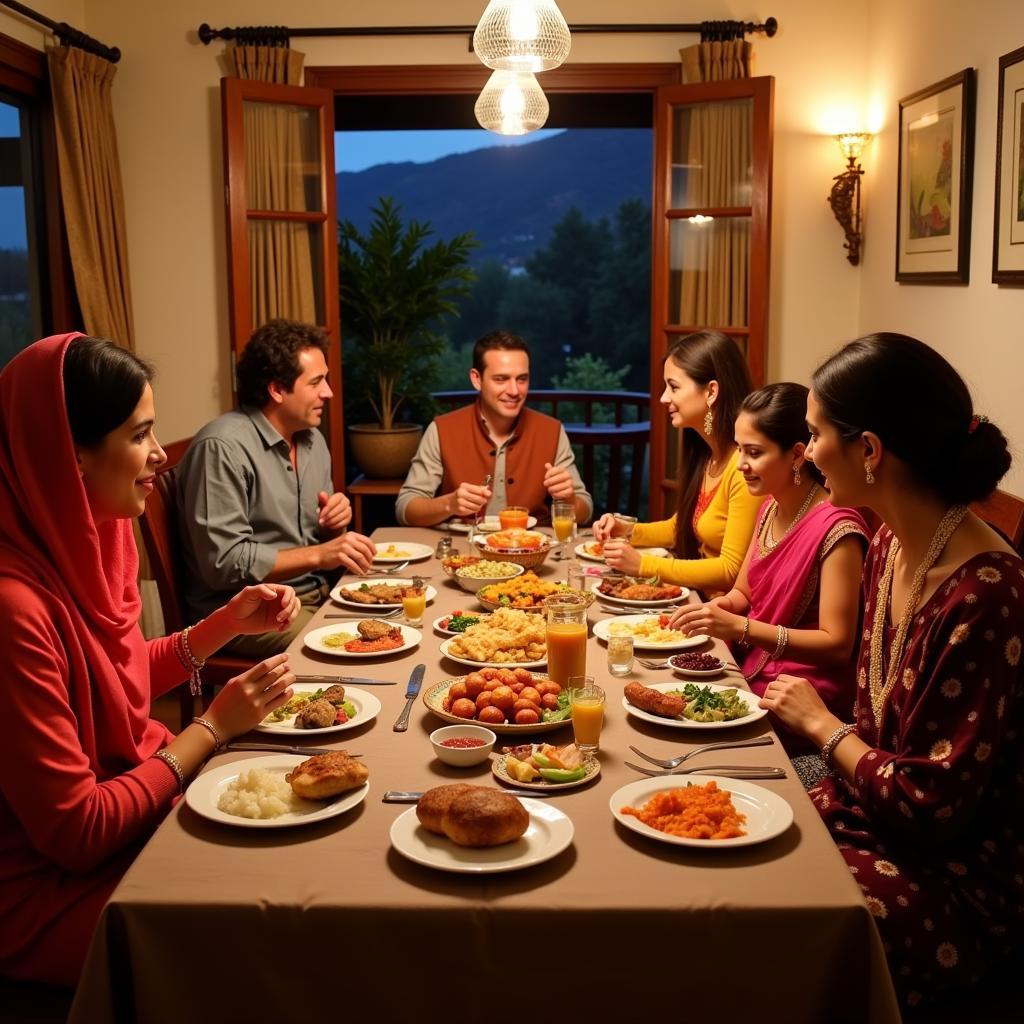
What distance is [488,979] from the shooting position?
131cm

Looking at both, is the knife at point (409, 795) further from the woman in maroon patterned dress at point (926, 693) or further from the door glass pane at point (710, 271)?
the door glass pane at point (710, 271)

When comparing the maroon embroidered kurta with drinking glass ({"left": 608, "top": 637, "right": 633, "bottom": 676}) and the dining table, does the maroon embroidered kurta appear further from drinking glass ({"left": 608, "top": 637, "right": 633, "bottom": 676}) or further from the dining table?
drinking glass ({"left": 608, "top": 637, "right": 633, "bottom": 676})

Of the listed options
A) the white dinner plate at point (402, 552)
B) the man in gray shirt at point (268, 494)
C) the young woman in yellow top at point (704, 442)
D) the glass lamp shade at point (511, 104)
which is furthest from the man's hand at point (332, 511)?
the glass lamp shade at point (511, 104)

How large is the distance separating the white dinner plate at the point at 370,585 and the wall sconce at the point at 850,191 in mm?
2833

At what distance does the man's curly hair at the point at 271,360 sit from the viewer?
337 cm

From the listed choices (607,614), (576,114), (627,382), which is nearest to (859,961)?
(607,614)

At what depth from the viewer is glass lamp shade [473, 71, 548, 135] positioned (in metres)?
3.26

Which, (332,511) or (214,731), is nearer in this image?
(214,731)

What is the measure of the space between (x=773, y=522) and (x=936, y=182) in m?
1.92

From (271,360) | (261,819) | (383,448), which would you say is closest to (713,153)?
(383,448)

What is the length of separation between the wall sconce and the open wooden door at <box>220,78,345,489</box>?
2.08m

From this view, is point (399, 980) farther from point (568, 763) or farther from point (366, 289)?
point (366, 289)

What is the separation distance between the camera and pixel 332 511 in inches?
138

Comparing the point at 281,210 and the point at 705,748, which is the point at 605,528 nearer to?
the point at 705,748
